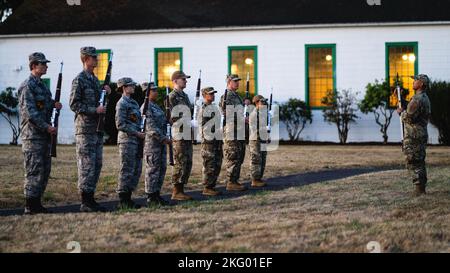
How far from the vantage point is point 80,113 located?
1038 cm

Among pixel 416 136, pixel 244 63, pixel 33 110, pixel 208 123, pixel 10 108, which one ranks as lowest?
pixel 416 136

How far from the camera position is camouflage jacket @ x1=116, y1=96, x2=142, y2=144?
10.9 meters

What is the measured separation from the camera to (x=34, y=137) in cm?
1020

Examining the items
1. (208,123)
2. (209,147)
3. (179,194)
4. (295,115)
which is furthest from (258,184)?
(295,115)

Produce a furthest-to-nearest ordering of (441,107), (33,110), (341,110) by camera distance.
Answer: (341,110) < (441,107) < (33,110)

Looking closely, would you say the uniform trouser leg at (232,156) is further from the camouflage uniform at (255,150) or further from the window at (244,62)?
the window at (244,62)

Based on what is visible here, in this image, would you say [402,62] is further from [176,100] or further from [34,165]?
[34,165]

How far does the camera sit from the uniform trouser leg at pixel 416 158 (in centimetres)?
1199

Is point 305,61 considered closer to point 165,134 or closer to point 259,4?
point 259,4

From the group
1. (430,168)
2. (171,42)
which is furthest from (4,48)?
(430,168)

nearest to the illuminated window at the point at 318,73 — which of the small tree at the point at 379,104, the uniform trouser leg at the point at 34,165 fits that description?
the small tree at the point at 379,104

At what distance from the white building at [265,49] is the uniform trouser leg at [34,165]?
18223mm

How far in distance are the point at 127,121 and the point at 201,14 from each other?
18.9m

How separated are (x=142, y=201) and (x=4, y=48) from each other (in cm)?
2017
